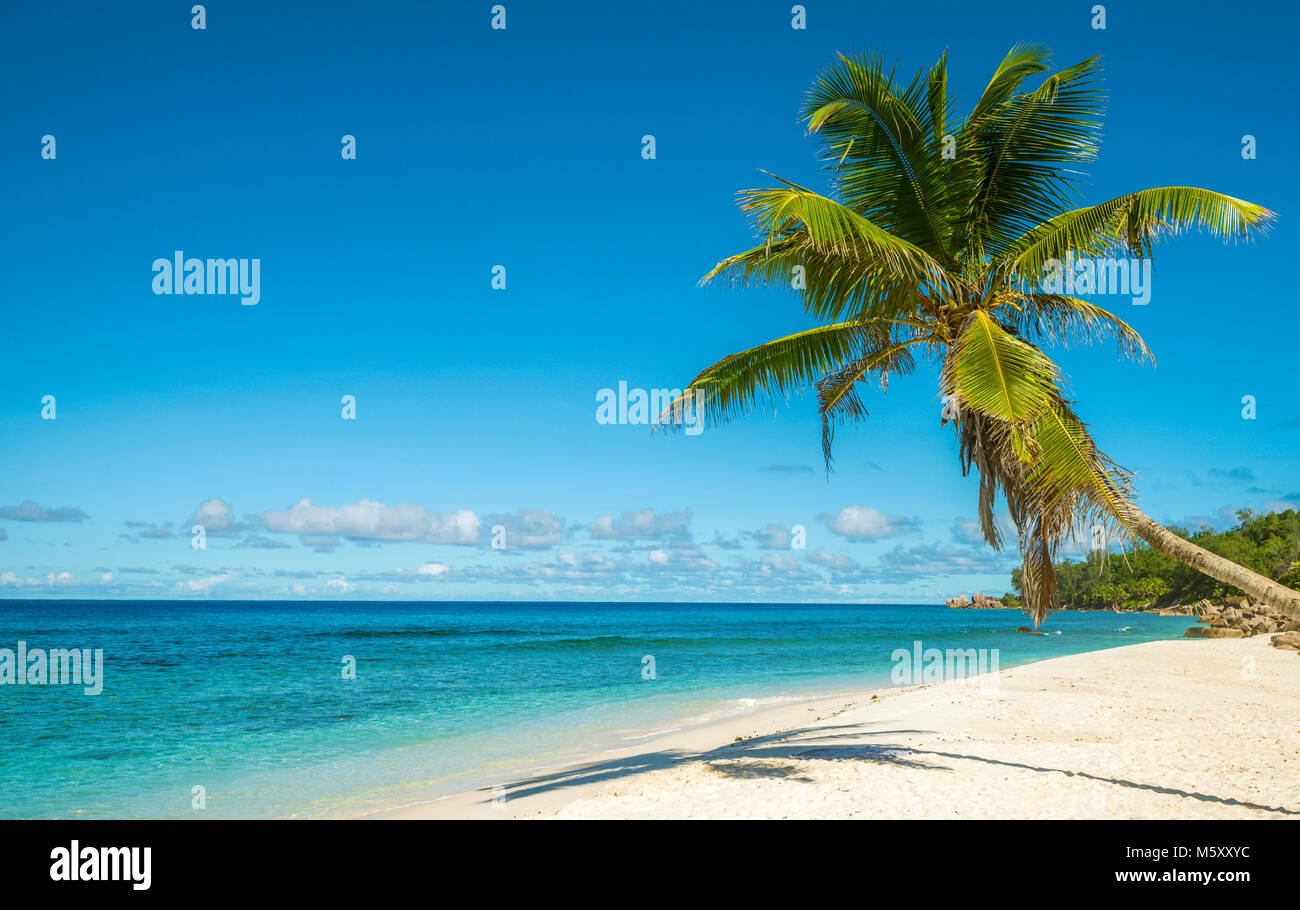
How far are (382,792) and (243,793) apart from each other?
1.96m

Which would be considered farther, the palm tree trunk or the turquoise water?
the turquoise water

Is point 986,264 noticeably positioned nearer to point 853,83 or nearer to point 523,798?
point 853,83

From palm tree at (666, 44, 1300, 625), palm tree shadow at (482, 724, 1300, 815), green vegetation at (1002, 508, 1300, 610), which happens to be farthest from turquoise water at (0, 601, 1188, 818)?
green vegetation at (1002, 508, 1300, 610)

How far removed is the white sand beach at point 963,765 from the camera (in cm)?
702

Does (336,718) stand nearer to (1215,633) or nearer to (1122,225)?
(1122,225)

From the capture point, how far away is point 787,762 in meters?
9.51

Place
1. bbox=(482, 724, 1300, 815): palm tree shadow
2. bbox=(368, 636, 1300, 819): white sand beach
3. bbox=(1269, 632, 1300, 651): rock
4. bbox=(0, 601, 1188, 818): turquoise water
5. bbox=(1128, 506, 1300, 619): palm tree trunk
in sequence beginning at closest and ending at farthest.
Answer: bbox=(1128, 506, 1300, 619): palm tree trunk → bbox=(368, 636, 1300, 819): white sand beach → bbox=(482, 724, 1300, 815): palm tree shadow → bbox=(0, 601, 1188, 818): turquoise water → bbox=(1269, 632, 1300, 651): rock

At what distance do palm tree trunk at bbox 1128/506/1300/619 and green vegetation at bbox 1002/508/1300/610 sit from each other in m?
40.9

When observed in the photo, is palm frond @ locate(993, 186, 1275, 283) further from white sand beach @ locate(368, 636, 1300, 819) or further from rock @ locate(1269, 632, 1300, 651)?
rock @ locate(1269, 632, 1300, 651)

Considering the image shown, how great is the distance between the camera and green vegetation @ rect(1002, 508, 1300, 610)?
225 feet

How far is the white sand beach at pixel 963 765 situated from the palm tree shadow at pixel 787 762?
0.03 meters

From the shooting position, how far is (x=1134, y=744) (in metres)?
10.0

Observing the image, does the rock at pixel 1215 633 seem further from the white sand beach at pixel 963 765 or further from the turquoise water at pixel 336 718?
the white sand beach at pixel 963 765
